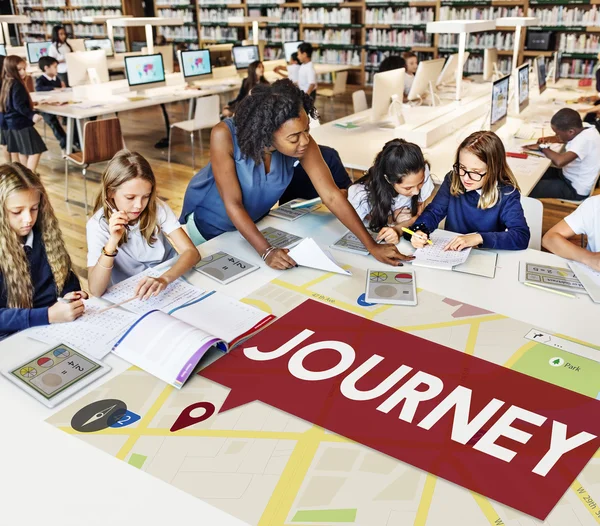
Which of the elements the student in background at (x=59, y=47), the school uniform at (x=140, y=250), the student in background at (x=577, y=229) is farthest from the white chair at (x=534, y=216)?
the student in background at (x=59, y=47)

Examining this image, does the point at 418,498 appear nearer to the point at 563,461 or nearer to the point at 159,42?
the point at 563,461

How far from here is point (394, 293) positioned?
175cm

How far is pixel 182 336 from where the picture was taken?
142 centimetres

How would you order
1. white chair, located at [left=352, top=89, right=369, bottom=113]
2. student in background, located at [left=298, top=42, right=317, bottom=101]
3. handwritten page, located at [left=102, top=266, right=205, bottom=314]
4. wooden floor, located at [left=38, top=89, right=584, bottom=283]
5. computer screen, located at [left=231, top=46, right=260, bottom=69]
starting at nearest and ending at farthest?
handwritten page, located at [left=102, top=266, right=205, bottom=314] < wooden floor, located at [left=38, top=89, right=584, bottom=283] < white chair, located at [left=352, top=89, right=369, bottom=113] < student in background, located at [left=298, top=42, right=317, bottom=101] < computer screen, located at [left=231, top=46, right=260, bottom=69]

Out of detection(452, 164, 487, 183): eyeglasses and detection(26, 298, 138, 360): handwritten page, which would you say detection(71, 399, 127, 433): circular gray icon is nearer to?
detection(26, 298, 138, 360): handwritten page

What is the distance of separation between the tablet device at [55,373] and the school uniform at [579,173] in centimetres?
322

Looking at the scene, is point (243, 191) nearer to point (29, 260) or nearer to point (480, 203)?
point (29, 260)

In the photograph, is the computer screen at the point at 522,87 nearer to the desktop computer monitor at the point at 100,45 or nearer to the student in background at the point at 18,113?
the student in background at the point at 18,113

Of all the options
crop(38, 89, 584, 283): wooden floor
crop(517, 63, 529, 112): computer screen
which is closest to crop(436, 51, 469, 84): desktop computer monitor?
crop(517, 63, 529, 112): computer screen

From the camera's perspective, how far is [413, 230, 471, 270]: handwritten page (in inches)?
75.7

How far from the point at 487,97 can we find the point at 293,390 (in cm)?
484

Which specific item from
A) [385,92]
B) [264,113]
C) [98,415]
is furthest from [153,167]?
[98,415]

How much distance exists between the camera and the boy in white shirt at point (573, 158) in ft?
11.8

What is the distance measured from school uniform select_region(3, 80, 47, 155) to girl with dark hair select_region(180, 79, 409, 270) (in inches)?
132
